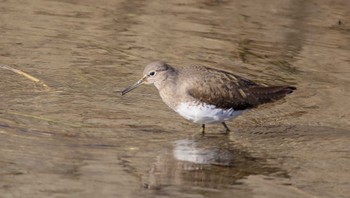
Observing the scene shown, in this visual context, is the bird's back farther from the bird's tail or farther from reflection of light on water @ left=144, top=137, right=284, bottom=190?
reflection of light on water @ left=144, top=137, right=284, bottom=190

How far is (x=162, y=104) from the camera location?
10.8 m

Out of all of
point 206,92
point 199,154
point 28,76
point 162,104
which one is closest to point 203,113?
point 206,92

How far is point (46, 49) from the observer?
12422 millimetres

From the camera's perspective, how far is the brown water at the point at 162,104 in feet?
28.2

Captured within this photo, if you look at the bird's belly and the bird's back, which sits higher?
the bird's back

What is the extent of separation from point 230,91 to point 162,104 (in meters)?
0.96

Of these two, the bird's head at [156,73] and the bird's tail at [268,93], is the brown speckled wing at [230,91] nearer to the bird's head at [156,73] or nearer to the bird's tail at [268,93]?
the bird's tail at [268,93]

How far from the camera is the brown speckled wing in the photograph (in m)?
10.0

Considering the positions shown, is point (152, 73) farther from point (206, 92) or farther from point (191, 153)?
point (191, 153)

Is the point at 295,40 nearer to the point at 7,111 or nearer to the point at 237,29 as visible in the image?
the point at 237,29

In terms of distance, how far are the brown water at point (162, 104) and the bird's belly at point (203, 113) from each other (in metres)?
0.18

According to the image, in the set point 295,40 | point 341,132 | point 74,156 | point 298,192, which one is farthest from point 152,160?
point 295,40

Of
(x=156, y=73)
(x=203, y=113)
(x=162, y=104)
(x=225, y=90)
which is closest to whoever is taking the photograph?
(x=203, y=113)

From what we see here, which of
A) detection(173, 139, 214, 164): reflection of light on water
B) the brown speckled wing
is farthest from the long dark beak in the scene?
detection(173, 139, 214, 164): reflection of light on water
